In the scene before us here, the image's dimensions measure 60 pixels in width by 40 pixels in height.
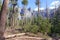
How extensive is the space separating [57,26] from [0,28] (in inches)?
376

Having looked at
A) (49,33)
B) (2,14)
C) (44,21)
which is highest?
(2,14)

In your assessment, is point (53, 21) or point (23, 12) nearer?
→ point (53, 21)

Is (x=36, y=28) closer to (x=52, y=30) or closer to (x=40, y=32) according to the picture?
(x=40, y=32)

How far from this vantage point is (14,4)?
3897cm

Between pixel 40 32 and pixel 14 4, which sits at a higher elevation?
pixel 14 4

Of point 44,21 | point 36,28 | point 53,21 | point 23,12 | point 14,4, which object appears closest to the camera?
point 36,28

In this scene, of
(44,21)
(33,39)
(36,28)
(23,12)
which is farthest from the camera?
(23,12)

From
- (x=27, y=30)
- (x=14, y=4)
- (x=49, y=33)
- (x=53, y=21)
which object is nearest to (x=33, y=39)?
(x=27, y=30)

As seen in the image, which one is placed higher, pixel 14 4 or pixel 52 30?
pixel 14 4

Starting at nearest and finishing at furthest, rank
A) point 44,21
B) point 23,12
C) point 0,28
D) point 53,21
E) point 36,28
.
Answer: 1. point 0,28
2. point 36,28
3. point 44,21
4. point 53,21
5. point 23,12

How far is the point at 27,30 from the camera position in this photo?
19438 millimetres

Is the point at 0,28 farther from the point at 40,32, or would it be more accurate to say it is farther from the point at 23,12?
the point at 23,12

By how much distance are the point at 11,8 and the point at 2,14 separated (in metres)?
28.1

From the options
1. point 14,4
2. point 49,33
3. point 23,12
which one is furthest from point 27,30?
point 23,12
